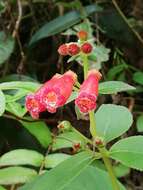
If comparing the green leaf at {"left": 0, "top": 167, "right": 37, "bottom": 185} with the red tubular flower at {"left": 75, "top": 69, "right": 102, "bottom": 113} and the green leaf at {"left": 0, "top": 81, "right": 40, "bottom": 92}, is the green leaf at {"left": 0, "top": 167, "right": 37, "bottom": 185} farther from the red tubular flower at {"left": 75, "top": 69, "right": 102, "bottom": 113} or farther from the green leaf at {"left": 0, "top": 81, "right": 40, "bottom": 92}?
the red tubular flower at {"left": 75, "top": 69, "right": 102, "bottom": 113}

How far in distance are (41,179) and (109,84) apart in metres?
0.22

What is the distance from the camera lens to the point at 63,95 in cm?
84

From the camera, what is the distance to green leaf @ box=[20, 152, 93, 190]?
32.7 inches

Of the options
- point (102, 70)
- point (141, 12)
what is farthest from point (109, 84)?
point (141, 12)

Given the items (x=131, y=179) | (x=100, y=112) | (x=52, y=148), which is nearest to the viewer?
(x=100, y=112)

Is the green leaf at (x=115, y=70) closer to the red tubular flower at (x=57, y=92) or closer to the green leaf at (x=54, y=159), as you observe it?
the green leaf at (x=54, y=159)

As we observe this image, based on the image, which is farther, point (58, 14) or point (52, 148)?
point (58, 14)

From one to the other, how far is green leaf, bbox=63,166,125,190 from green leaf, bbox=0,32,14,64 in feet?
2.50

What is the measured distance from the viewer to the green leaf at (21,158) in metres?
1.25

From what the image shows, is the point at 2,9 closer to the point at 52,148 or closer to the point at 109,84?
the point at 52,148

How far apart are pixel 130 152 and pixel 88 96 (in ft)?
0.46

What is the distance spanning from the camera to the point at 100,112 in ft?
3.39

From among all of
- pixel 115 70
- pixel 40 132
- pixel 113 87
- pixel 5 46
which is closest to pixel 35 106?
pixel 113 87

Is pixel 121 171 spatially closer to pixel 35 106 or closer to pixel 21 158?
pixel 21 158
